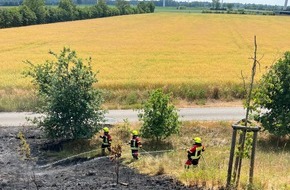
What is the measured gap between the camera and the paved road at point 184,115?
22516 millimetres

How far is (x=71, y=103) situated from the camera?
17.8m

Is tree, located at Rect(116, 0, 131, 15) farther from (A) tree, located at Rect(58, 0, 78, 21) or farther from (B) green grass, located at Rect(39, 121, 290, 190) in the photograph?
(B) green grass, located at Rect(39, 121, 290, 190)

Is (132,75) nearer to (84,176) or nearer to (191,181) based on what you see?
(84,176)

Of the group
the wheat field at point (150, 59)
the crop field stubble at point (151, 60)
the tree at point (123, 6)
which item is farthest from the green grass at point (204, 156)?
the tree at point (123, 6)

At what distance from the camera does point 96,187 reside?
11039 mm

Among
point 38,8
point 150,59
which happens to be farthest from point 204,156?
point 38,8

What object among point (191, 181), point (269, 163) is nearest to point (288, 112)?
point (269, 163)

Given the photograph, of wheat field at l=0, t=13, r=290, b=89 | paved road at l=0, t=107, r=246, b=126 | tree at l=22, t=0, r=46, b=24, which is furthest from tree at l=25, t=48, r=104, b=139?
tree at l=22, t=0, r=46, b=24

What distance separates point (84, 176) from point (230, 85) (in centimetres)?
1922

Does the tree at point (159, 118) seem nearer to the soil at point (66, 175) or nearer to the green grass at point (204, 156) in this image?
the green grass at point (204, 156)

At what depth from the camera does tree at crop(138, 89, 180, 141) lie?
18.6 m

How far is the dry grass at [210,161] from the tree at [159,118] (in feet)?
2.69

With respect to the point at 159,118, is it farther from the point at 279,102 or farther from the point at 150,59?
the point at 150,59

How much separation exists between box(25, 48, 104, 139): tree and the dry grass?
226 centimetres
